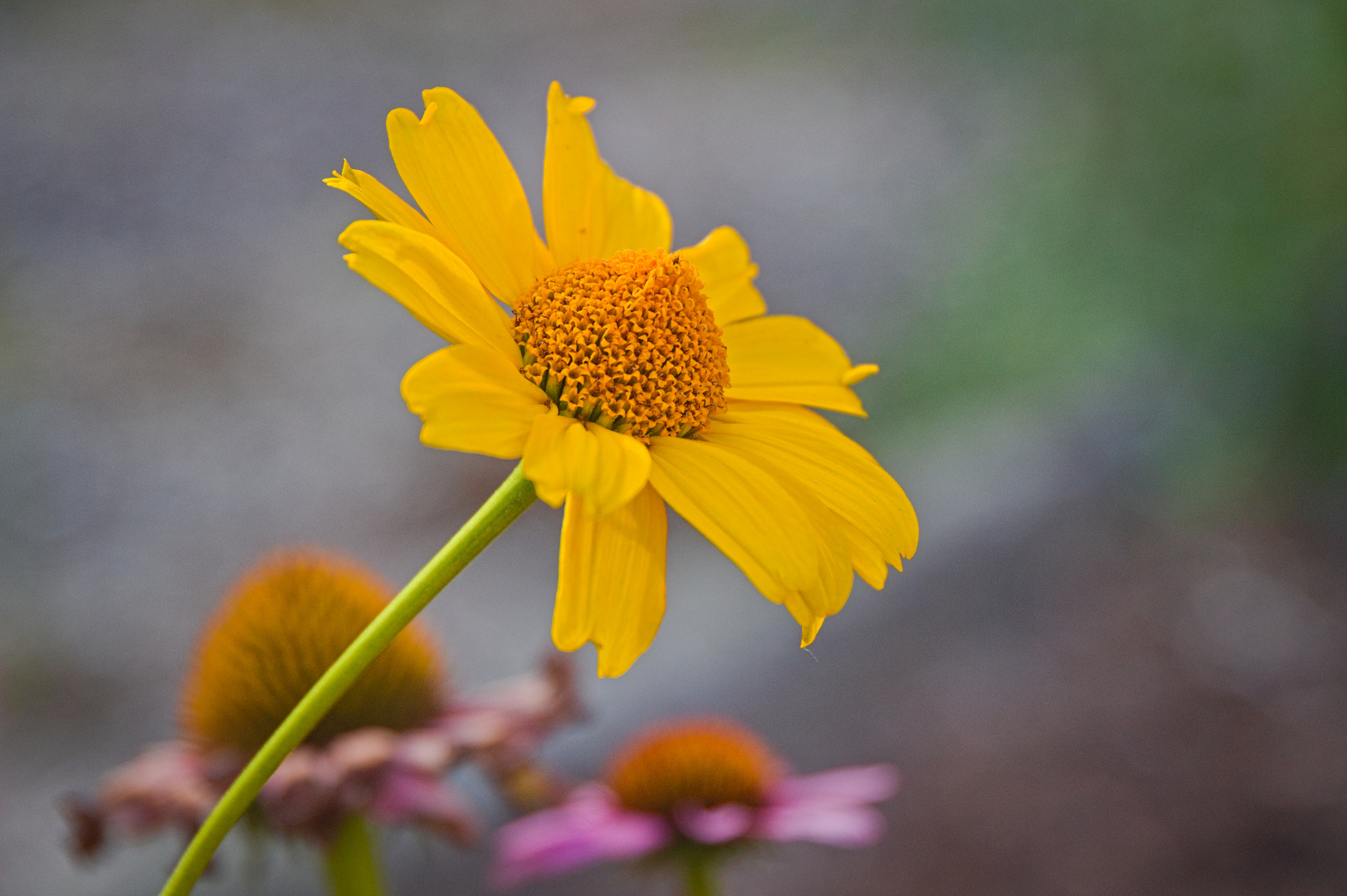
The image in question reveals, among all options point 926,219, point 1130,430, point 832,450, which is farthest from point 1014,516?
point 832,450

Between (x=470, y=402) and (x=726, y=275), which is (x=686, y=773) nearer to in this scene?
(x=726, y=275)

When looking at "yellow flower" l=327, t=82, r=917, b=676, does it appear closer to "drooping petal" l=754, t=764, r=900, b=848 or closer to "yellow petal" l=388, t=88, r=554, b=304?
"yellow petal" l=388, t=88, r=554, b=304

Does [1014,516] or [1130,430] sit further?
[1130,430]

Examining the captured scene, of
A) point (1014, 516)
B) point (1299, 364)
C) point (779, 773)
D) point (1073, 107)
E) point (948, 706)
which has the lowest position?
point (779, 773)

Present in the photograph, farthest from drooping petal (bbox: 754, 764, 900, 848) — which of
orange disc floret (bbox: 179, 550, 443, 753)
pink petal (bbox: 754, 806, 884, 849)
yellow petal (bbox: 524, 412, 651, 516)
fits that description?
yellow petal (bbox: 524, 412, 651, 516)

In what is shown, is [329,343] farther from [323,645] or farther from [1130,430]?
[323,645]

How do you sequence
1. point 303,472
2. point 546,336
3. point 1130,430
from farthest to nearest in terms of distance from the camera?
point 303,472
point 1130,430
point 546,336

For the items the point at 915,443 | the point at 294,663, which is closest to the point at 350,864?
the point at 294,663
